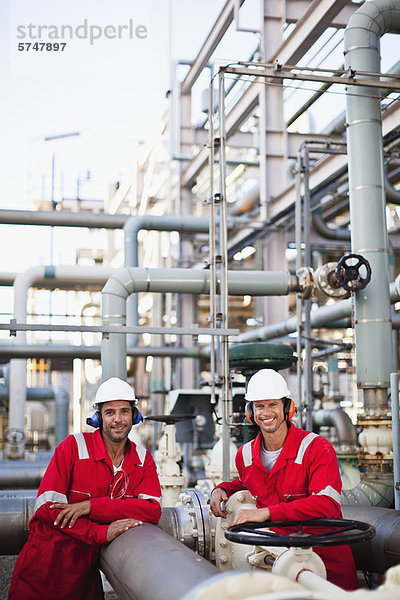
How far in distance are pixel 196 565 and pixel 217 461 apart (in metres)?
3.86

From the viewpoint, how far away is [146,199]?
545 inches

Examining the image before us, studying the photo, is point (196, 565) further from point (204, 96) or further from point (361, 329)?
point (204, 96)

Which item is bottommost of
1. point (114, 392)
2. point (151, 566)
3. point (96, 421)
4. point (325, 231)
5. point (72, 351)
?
point (151, 566)

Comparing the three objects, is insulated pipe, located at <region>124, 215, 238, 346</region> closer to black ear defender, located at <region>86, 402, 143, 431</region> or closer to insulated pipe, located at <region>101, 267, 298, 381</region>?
insulated pipe, located at <region>101, 267, 298, 381</region>

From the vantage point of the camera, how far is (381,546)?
3.20m

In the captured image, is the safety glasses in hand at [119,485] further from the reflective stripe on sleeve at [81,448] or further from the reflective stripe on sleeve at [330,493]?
the reflective stripe on sleeve at [330,493]

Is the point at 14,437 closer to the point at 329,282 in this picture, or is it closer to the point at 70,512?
the point at 329,282

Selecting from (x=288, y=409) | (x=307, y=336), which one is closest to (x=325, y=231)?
(x=307, y=336)

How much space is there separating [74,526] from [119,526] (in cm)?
20

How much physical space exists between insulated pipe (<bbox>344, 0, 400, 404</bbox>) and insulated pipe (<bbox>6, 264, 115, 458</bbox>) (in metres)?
5.63

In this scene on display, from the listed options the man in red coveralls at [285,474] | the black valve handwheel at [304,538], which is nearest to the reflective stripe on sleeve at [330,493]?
the man in red coveralls at [285,474]

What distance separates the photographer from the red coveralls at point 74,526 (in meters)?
3.00

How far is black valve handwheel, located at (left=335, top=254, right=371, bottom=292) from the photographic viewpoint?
5.48 m

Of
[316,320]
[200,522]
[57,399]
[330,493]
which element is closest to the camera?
[330,493]
